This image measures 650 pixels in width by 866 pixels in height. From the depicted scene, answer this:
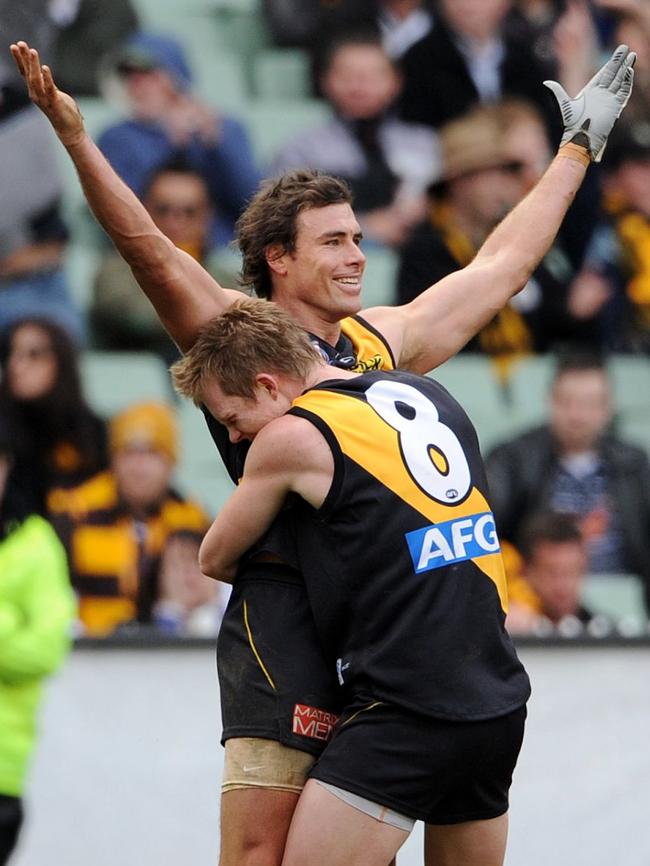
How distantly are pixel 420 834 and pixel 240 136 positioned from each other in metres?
3.04

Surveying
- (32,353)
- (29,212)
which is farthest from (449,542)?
(29,212)

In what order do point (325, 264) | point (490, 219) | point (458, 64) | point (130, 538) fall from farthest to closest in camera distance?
point (458, 64), point (490, 219), point (130, 538), point (325, 264)

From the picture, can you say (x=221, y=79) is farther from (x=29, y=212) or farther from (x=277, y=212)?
(x=277, y=212)

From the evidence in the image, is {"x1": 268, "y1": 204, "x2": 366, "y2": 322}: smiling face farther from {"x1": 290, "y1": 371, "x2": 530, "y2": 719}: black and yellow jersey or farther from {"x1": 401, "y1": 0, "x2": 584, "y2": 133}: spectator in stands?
{"x1": 401, "y1": 0, "x2": 584, "y2": 133}: spectator in stands

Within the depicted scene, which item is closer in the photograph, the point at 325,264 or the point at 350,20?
the point at 325,264

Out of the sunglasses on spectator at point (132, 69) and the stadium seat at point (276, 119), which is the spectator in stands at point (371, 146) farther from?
the sunglasses on spectator at point (132, 69)

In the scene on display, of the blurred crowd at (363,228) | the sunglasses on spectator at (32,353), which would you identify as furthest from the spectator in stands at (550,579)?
the sunglasses on spectator at (32,353)

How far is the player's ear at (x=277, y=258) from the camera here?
374 centimetres

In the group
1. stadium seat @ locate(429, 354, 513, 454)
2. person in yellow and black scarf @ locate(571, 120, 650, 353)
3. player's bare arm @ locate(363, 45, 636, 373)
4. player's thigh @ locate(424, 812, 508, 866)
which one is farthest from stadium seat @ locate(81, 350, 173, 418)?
player's thigh @ locate(424, 812, 508, 866)

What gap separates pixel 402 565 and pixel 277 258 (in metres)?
0.90

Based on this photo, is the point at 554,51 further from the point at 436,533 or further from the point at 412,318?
the point at 436,533

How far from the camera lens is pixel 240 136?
7191mm

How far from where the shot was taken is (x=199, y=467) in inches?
260

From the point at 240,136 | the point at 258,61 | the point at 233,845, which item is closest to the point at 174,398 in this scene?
the point at 240,136
